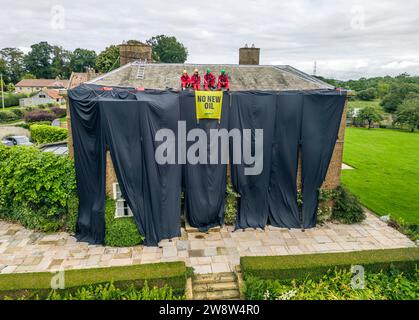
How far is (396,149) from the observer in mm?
40031

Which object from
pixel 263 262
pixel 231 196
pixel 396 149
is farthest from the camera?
pixel 396 149

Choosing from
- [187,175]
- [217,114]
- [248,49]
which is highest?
[248,49]

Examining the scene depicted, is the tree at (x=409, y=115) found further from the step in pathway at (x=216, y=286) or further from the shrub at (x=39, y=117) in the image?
the shrub at (x=39, y=117)

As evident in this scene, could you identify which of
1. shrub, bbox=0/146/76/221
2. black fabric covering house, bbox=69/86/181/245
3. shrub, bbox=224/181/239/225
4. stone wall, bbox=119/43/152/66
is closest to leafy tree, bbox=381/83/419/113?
stone wall, bbox=119/43/152/66

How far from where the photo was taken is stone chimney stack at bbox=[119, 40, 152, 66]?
74.9 ft

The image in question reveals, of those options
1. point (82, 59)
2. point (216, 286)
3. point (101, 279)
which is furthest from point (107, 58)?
point (216, 286)

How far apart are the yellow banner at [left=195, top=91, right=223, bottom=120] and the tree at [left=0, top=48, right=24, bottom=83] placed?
9948cm

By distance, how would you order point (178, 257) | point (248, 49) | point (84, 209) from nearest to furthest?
point (178, 257), point (84, 209), point (248, 49)

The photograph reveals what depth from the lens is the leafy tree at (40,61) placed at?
9644 centimetres

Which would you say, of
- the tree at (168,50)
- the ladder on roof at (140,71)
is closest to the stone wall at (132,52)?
the ladder on roof at (140,71)

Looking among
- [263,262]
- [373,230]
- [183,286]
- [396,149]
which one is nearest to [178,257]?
[183,286]
